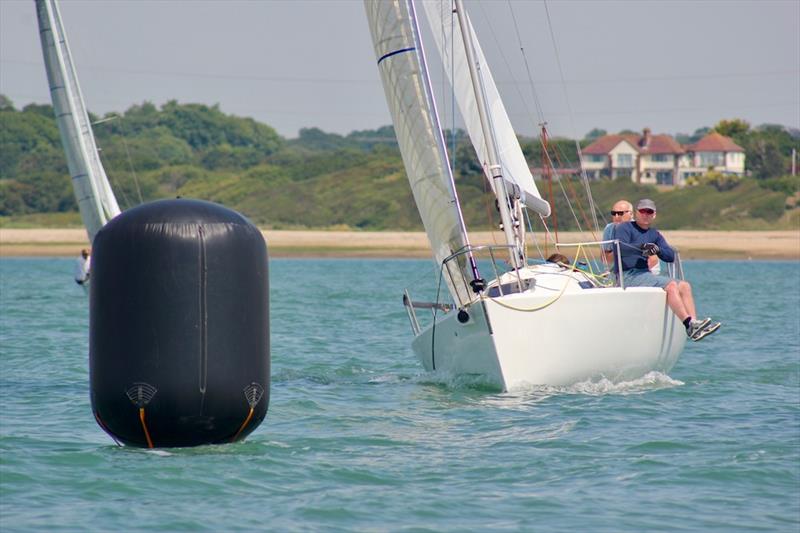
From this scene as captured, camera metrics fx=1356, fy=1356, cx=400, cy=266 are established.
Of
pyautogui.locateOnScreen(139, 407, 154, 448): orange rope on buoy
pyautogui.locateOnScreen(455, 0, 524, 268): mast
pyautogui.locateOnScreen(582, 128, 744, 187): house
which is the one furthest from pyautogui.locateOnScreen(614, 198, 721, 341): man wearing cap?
pyautogui.locateOnScreen(582, 128, 744, 187): house

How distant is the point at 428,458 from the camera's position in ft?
31.9

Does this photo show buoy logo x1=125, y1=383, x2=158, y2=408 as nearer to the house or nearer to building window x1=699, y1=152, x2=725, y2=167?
the house

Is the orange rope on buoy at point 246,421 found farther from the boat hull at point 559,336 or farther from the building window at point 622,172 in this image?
the building window at point 622,172

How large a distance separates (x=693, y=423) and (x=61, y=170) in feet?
273

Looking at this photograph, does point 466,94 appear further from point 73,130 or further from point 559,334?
point 73,130

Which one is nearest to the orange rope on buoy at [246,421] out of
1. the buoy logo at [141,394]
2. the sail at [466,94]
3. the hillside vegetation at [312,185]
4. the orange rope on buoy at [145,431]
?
the orange rope on buoy at [145,431]

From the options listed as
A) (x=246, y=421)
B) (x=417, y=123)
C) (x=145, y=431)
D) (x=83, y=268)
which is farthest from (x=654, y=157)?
(x=145, y=431)

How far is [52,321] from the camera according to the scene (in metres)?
23.9

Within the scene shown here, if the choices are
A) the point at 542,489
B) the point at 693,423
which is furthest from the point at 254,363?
the point at 693,423

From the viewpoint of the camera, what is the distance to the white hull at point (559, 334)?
478 inches

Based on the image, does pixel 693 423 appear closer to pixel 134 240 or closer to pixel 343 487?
pixel 343 487

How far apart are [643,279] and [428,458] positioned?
4162mm

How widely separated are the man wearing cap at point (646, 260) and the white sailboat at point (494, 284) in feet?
0.56

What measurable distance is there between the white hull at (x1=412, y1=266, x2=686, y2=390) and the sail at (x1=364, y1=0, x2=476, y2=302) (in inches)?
44.3
